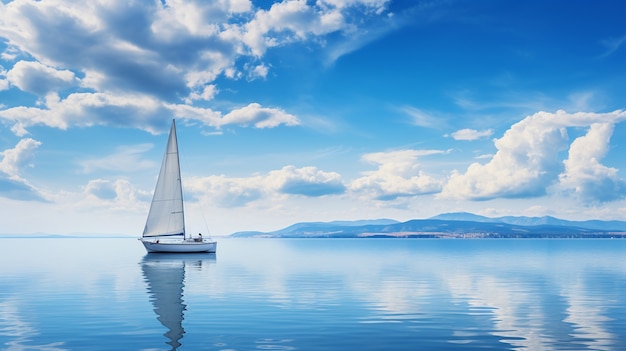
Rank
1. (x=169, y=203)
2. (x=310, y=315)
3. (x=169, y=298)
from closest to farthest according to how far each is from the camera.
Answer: (x=310, y=315), (x=169, y=298), (x=169, y=203)

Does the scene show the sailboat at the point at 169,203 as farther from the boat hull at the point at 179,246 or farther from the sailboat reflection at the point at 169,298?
the sailboat reflection at the point at 169,298

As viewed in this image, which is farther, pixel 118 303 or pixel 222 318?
pixel 118 303

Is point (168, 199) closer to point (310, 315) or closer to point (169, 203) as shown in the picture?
point (169, 203)

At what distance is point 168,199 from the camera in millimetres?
99438

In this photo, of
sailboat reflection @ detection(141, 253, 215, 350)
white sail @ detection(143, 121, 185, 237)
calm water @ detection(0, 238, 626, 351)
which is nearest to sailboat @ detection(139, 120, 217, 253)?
white sail @ detection(143, 121, 185, 237)

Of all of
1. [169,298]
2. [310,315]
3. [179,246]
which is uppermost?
[179,246]

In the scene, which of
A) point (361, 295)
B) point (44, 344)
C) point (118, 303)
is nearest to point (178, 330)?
point (44, 344)

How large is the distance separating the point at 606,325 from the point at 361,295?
753 inches

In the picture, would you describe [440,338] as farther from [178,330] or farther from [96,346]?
[96,346]

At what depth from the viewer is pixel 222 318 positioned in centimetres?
3162

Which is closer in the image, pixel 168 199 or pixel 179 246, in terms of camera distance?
pixel 168 199

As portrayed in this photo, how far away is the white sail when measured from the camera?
99.2 metres

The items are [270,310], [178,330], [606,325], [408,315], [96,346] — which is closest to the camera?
[96,346]

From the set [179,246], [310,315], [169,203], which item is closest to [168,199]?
[169,203]
